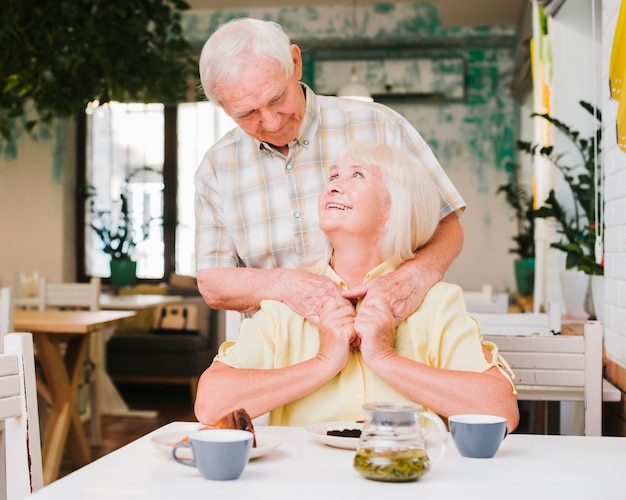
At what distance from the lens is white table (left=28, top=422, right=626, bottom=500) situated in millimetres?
1171

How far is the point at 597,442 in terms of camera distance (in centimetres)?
154

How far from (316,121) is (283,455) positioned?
0.99 metres

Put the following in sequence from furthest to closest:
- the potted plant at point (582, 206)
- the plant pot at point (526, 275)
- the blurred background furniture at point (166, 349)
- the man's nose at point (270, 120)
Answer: the blurred background furniture at point (166, 349) < the plant pot at point (526, 275) < the potted plant at point (582, 206) < the man's nose at point (270, 120)

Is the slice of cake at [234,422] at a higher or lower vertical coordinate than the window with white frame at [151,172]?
lower

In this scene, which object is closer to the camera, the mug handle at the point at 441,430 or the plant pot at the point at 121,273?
the mug handle at the point at 441,430

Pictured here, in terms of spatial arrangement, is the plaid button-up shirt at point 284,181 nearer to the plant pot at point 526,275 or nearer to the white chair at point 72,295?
the white chair at point 72,295

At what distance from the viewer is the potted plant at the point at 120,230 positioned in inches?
329

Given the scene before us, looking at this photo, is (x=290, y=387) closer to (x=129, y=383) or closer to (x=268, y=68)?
(x=268, y=68)

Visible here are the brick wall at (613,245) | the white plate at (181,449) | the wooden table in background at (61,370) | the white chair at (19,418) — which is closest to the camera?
the white plate at (181,449)

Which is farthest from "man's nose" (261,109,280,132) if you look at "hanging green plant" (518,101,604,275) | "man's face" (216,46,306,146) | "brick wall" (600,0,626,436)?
"hanging green plant" (518,101,604,275)

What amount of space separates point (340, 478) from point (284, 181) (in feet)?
3.38

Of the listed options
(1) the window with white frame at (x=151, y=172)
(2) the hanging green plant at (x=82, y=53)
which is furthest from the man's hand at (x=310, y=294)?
(1) the window with white frame at (x=151, y=172)

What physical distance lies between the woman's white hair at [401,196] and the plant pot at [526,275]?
420 centimetres

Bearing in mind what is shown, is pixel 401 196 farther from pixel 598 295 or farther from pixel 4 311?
pixel 4 311
